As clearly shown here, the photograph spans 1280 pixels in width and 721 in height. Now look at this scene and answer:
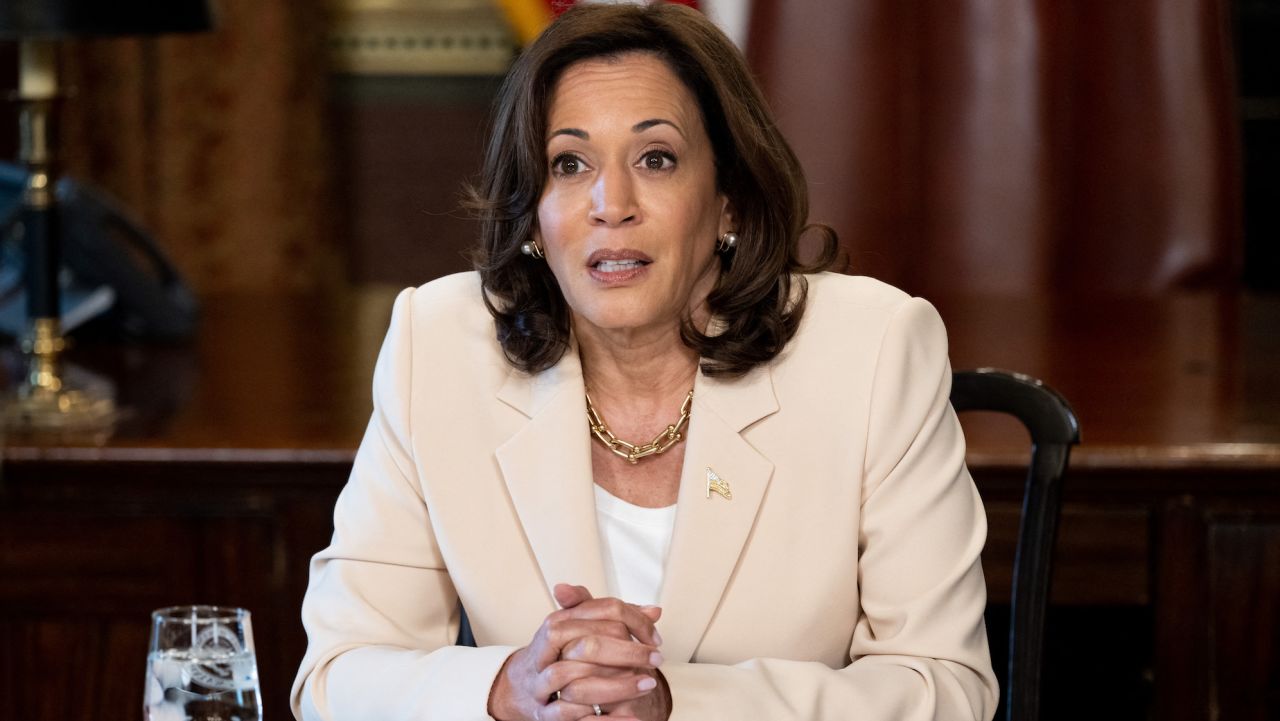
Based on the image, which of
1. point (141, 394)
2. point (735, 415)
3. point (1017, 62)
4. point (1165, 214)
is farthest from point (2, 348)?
point (1165, 214)

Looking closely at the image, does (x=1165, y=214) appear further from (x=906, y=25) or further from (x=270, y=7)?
(x=270, y=7)

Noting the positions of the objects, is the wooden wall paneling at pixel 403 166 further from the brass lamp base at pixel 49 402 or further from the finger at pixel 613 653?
the finger at pixel 613 653

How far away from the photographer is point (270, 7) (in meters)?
5.23

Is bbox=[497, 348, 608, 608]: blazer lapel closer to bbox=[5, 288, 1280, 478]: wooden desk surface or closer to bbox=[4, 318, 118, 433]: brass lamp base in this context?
bbox=[5, 288, 1280, 478]: wooden desk surface

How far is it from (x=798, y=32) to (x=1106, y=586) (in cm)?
188

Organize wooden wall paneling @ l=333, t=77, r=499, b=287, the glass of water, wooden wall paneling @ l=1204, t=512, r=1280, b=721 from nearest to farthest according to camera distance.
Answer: the glass of water
wooden wall paneling @ l=1204, t=512, r=1280, b=721
wooden wall paneling @ l=333, t=77, r=499, b=287

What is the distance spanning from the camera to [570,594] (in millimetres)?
1442

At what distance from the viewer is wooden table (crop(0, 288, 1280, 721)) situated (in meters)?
2.23

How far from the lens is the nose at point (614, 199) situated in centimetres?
161

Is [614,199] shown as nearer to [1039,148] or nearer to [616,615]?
[616,615]

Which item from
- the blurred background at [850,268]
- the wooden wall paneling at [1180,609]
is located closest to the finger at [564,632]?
the blurred background at [850,268]

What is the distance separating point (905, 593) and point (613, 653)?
343 mm

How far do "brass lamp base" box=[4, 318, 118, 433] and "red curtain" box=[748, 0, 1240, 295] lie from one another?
1.85 m

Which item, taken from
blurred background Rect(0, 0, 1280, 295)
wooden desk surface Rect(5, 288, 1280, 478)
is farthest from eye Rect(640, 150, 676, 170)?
blurred background Rect(0, 0, 1280, 295)
